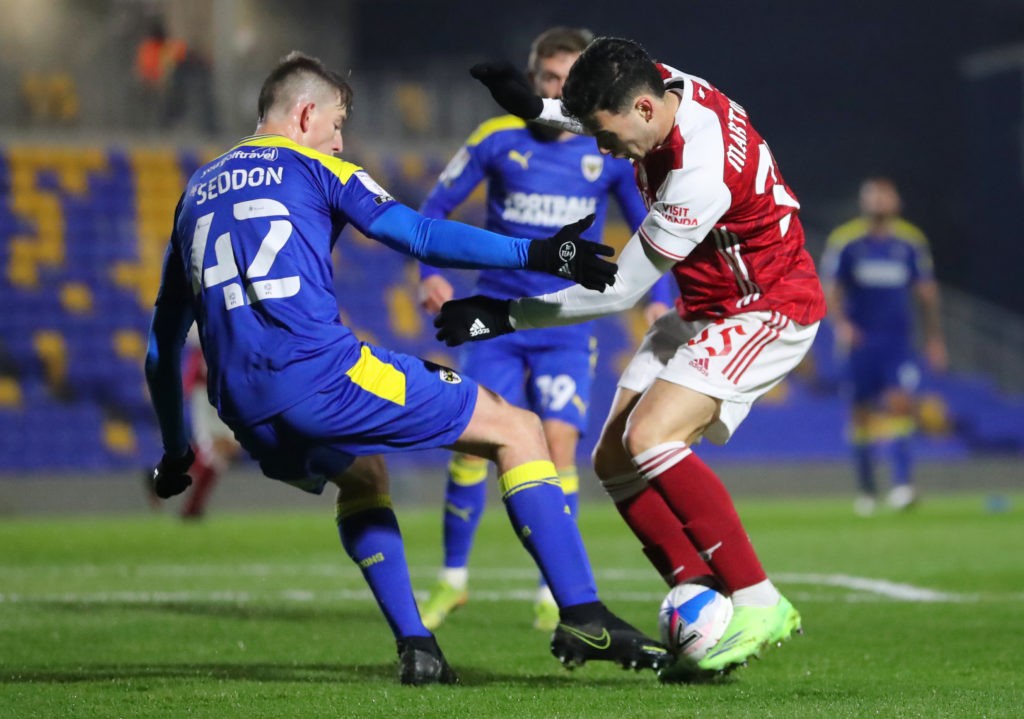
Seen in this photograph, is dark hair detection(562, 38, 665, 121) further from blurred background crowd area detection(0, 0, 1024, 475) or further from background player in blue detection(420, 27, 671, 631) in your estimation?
blurred background crowd area detection(0, 0, 1024, 475)

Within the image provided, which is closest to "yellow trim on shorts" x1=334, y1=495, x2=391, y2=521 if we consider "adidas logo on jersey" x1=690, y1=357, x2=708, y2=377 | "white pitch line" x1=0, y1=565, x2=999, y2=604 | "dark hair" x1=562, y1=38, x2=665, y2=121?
"adidas logo on jersey" x1=690, y1=357, x2=708, y2=377

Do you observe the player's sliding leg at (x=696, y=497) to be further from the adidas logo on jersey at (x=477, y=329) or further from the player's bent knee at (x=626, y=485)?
the adidas logo on jersey at (x=477, y=329)

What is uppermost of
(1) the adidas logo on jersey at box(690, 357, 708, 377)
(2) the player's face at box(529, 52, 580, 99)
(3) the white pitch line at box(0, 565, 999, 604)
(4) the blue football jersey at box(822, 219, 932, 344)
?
(2) the player's face at box(529, 52, 580, 99)

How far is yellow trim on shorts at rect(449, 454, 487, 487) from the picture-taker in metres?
6.73

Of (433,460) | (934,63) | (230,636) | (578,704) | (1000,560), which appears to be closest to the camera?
(578,704)

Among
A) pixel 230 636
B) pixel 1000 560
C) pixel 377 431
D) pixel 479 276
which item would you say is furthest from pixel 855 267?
pixel 377 431

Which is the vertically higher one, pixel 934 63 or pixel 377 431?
pixel 377 431

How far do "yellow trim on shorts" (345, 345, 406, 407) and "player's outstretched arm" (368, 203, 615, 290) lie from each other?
346mm

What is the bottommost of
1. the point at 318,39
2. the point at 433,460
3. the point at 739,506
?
the point at 433,460

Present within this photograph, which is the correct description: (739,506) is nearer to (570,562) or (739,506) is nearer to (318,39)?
(570,562)

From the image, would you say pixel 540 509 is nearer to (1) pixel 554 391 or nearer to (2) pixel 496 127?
(1) pixel 554 391

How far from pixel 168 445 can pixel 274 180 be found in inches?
46.0

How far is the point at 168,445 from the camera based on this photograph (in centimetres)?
512

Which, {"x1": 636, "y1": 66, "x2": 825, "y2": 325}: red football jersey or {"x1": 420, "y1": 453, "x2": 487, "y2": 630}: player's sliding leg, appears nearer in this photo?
{"x1": 636, "y1": 66, "x2": 825, "y2": 325}: red football jersey
